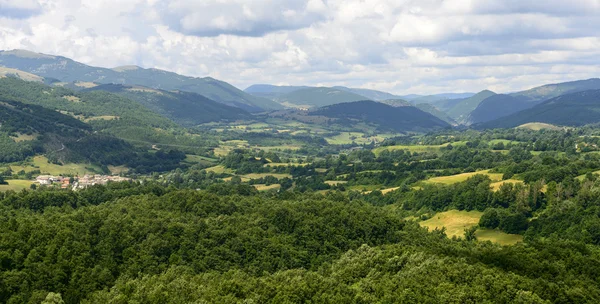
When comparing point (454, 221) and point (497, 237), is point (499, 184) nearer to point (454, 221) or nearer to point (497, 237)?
point (454, 221)

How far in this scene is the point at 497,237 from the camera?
124 metres

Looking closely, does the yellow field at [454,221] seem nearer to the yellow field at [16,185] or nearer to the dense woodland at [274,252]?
the dense woodland at [274,252]

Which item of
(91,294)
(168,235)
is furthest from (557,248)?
(91,294)

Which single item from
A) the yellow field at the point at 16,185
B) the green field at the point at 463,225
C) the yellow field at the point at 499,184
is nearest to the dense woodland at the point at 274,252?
the green field at the point at 463,225

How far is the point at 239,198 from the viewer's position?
126000 millimetres

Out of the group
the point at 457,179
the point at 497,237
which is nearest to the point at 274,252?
the point at 497,237

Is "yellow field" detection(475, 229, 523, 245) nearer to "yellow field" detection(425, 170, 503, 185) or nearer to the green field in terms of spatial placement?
the green field


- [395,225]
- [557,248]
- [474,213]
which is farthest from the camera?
[474,213]

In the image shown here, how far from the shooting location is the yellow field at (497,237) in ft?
395

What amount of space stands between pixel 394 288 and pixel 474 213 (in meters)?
93.0

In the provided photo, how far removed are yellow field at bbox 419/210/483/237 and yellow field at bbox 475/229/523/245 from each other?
424 cm

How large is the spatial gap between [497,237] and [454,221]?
1963 centimetres

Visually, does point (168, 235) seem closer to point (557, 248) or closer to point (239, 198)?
point (239, 198)

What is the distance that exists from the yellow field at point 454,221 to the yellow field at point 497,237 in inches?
167
